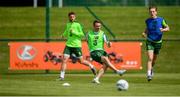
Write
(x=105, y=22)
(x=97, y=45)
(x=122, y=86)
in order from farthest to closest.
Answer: (x=105, y=22) → (x=97, y=45) → (x=122, y=86)

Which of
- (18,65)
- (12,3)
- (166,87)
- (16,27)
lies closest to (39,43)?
(18,65)

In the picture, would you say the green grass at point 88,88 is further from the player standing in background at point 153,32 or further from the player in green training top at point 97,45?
the player standing in background at point 153,32

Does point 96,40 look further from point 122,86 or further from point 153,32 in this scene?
point 122,86

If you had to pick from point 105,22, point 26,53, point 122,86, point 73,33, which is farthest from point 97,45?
point 105,22

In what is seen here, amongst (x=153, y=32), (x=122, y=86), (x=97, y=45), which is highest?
(x=153, y=32)

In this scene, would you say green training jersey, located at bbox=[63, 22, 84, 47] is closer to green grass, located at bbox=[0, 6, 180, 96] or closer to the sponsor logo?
green grass, located at bbox=[0, 6, 180, 96]

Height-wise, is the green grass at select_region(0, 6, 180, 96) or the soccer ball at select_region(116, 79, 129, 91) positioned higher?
the soccer ball at select_region(116, 79, 129, 91)

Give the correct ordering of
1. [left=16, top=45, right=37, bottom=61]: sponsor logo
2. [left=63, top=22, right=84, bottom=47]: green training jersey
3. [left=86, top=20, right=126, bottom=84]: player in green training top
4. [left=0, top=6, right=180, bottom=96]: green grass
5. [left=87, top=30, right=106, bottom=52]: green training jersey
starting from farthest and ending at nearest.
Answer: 1. [left=16, top=45, right=37, bottom=61]: sponsor logo
2. [left=0, top=6, right=180, bottom=96]: green grass
3. [left=63, top=22, right=84, bottom=47]: green training jersey
4. [left=87, top=30, right=106, bottom=52]: green training jersey
5. [left=86, top=20, right=126, bottom=84]: player in green training top

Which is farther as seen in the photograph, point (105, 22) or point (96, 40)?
point (105, 22)

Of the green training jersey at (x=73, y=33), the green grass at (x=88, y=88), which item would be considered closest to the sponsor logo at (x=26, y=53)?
the green training jersey at (x=73, y=33)

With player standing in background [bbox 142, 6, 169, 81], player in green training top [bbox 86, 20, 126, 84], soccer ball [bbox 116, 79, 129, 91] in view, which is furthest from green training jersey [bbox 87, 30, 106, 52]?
soccer ball [bbox 116, 79, 129, 91]

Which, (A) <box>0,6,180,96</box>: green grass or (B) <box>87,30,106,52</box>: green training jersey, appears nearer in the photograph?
(B) <box>87,30,106,52</box>: green training jersey

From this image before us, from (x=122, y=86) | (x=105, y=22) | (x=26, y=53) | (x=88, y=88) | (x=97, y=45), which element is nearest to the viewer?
(x=122, y=86)

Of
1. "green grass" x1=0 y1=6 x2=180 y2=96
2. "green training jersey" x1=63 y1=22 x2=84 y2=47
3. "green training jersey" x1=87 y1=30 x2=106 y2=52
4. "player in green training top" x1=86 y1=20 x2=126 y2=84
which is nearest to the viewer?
"player in green training top" x1=86 y1=20 x2=126 y2=84
